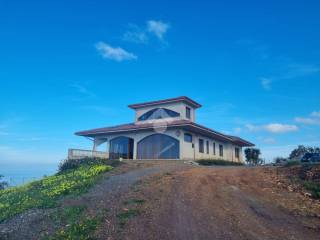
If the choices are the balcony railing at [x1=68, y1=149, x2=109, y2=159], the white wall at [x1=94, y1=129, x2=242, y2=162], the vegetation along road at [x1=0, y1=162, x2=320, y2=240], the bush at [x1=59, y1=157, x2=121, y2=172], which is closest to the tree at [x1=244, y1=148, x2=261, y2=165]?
the white wall at [x1=94, y1=129, x2=242, y2=162]

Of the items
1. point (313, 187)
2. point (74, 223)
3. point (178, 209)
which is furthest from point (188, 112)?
point (74, 223)

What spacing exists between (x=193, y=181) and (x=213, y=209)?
4.54 meters

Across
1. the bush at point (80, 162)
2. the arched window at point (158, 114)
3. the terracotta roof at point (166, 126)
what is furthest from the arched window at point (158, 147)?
the bush at point (80, 162)

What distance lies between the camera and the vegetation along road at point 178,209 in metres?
9.18

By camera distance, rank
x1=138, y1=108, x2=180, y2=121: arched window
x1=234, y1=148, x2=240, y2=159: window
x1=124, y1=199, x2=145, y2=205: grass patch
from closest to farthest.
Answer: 1. x1=124, y1=199, x2=145, y2=205: grass patch
2. x1=138, y1=108, x2=180, y2=121: arched window
3. x1=234, y1=148, x2=240, y2=159: window

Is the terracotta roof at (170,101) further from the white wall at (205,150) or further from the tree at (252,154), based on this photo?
the tree at (252,154)

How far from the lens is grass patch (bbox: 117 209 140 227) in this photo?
10.0 metres

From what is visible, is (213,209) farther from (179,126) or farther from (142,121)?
(142,121)

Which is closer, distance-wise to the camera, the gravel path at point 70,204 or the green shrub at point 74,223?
the green shrub at point 74,223

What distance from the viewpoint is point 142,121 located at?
33750 mm

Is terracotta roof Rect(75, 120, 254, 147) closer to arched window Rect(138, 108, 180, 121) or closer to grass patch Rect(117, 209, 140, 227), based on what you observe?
arched window Rect(138, 108, 180, 121)

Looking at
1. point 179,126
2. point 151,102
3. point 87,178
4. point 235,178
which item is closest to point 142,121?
point 151,102

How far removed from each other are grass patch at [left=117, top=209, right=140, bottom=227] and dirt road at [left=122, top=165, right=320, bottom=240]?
0.83 feet

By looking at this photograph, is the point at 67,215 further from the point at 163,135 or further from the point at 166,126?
the point at 163,135
